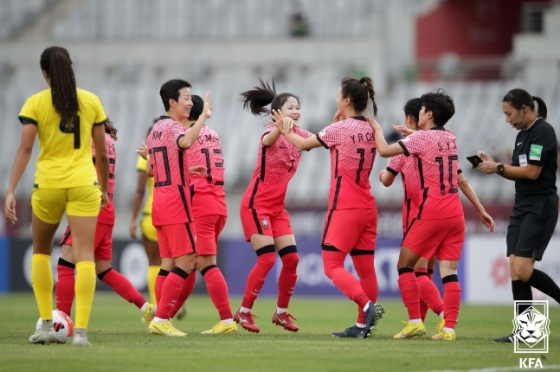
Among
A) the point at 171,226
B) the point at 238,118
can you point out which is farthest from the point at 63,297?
the point at 238,118

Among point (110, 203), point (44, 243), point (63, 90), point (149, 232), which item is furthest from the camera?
point (149, 232)

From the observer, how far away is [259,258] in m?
10.8

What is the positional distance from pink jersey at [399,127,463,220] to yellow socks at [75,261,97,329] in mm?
3318

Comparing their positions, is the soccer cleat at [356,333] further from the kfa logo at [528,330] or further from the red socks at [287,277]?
the kfa logo at [528,330]

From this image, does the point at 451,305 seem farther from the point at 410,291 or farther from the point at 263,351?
the point at 263,351

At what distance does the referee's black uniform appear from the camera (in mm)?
9727

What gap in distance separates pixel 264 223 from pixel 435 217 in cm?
197

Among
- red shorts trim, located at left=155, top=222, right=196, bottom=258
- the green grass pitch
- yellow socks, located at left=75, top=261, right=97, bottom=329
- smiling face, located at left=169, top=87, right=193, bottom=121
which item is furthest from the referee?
yellow socks, located at left=75, top=261, right=97, bottom=329

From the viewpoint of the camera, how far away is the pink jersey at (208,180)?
10828 mm

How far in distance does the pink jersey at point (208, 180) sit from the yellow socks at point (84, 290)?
233 centimetres

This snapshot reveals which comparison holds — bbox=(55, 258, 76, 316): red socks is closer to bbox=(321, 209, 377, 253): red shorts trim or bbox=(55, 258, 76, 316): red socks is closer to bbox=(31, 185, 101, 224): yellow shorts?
bbox=(31, 185, 101, 224): yellow shorts

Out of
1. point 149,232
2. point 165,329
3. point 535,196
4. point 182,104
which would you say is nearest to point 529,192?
point 535,196

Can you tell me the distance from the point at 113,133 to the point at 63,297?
6.34 ft

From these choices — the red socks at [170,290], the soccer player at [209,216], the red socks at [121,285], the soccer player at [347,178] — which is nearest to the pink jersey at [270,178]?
the soccer player at [209,216]
